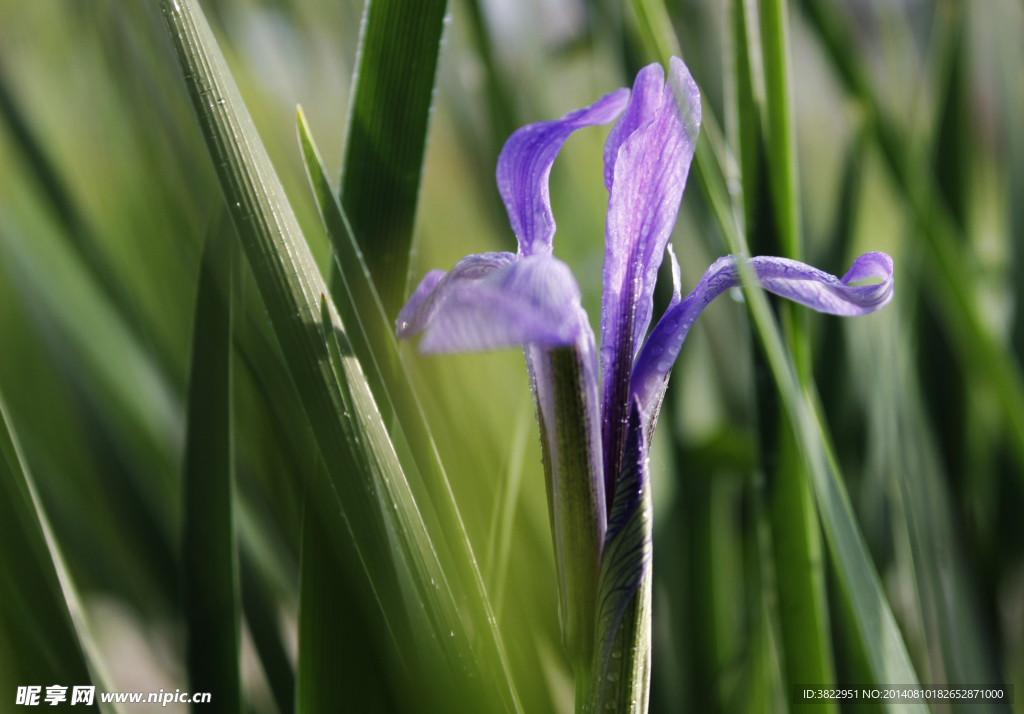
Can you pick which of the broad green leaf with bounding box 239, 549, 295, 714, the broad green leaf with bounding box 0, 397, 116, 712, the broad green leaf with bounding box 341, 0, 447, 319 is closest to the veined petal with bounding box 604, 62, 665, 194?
the broad green leaf with bounding box 341, 0, 447, 319

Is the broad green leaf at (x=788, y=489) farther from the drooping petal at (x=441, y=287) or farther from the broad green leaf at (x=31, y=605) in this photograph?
the broad green leaf at (x=31, y=605)

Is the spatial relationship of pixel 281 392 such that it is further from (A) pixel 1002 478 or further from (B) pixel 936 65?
(B) pixel 936 65

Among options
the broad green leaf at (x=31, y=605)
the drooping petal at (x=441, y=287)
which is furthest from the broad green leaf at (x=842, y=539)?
the broad green leaf at (x=31, y=605)

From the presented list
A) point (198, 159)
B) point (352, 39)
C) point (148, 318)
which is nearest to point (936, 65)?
point (352, 39)

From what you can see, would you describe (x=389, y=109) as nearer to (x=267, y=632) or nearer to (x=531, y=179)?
(x=531, y=179)

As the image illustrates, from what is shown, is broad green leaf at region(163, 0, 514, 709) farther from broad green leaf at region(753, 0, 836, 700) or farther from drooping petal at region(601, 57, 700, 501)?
broad green leaf at region(753, 0, 836, 700)
